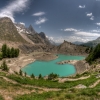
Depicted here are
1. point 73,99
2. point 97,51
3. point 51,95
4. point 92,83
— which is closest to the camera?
point 73,99

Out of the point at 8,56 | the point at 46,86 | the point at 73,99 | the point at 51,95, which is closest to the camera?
the point at 73,99

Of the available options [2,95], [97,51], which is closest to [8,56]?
[97,51]

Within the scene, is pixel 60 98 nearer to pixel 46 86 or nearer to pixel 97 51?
pixel 46 86

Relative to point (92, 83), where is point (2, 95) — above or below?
above

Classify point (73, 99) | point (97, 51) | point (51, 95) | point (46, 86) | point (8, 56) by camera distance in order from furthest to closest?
point (8, 56), point (97, 51), point (46, 86), point (51, 95), point (73, 99)

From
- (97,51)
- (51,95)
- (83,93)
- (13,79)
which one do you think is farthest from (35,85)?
(97,51)

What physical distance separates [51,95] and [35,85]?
10.8 m

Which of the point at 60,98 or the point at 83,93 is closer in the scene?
the point at 60,98

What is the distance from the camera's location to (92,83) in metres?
34.3

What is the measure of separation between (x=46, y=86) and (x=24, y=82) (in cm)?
535

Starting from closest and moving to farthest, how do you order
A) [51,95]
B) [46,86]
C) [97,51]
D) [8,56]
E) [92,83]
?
1. [51,95]
2. [46,86]
3. [92,83]
4. [97,51]
5. [8,56]

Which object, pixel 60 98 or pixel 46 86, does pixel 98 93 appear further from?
pixel 46 86

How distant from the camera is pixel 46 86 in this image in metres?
30.9

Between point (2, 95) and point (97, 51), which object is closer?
point (2, 95)
